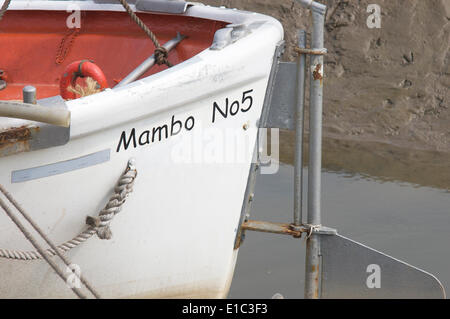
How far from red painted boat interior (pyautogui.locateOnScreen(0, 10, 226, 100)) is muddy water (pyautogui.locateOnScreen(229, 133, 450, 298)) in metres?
1.33

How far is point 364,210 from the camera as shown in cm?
540

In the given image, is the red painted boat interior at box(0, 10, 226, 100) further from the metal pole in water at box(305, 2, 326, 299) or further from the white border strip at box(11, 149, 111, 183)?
the white border strip at box(11, 149, 111, 183)

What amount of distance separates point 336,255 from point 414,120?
3670mm

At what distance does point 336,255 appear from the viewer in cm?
376

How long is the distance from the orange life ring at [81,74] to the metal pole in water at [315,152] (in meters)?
1.27

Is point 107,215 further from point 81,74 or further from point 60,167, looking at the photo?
point 81,74

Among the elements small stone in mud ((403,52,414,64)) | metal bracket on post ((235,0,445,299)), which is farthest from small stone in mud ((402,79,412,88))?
metal bracket on post ((235,0,445,299))

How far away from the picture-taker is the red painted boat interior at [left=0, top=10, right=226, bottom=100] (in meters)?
4.84

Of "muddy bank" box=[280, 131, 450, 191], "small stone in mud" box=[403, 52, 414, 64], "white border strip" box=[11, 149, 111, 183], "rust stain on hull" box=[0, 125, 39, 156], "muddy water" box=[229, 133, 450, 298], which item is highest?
"small stone in mud" box=[403, 52, 414, 64]

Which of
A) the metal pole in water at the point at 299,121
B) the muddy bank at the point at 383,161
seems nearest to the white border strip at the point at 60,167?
the metal pole in water at the point at 299,121

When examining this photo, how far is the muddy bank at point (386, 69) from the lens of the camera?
708 cm

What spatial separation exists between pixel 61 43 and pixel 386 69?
3.73 m

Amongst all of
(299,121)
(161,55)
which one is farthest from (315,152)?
(161,55)
